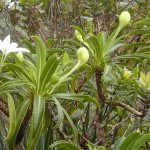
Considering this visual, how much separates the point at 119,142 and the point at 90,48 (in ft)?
1.35

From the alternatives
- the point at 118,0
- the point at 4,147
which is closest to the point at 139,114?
the point at 4,147

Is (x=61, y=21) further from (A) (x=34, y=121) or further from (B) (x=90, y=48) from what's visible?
(A) (x=34, y=121)

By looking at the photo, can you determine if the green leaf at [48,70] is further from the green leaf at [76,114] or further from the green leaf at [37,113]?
the green leaf at [76,114]

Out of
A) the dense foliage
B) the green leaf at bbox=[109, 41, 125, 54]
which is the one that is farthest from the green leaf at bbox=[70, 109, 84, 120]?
the green leaf at bbox=[109, 41, 125, 54]

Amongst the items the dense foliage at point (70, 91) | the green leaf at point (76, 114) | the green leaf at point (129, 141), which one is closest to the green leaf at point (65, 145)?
the dense foliage at point (70, 91)

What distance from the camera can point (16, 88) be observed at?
1.18m

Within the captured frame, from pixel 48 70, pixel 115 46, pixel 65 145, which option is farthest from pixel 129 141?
pixel 115 46

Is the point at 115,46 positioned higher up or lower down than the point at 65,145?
higher up

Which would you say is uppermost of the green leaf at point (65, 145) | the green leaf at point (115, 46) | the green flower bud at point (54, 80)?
the green leaf at point (115, 46)

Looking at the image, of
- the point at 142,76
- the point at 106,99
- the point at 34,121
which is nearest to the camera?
the point at 34,121

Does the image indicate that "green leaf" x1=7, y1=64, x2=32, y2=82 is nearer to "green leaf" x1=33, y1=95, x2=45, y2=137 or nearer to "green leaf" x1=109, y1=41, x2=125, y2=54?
"green leaf" x1=33, y1=95, x2=45, y2=137

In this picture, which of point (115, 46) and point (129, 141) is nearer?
point (129, 141)

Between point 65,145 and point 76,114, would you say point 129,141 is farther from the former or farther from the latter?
point 76,114

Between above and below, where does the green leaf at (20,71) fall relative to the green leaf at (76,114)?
above
